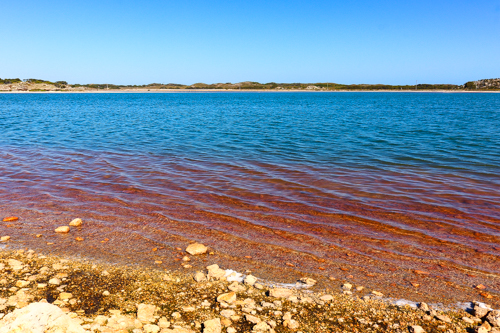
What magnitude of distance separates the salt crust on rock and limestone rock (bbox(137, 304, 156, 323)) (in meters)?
0.68

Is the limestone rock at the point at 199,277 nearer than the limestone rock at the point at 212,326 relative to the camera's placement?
No

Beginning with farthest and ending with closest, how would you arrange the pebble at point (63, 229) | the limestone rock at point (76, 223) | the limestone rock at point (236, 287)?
the limestone rock at point (76, 223) → the pebble at point (63, 229) → the limestone rock at point (236, 287)

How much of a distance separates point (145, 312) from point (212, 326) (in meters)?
0.93

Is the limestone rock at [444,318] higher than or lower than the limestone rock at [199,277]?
lower

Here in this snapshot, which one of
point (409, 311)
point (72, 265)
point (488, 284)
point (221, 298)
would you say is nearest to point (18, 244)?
point (72, 265)

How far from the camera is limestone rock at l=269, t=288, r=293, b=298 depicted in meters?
4.96

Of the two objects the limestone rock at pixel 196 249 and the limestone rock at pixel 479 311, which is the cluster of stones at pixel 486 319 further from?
the limestone rock at pixel 196 249

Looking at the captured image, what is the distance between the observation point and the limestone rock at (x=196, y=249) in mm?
6477

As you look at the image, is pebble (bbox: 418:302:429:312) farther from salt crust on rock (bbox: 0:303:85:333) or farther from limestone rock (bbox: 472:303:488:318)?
salt crust on rock (bbox: 0:303:85:333)

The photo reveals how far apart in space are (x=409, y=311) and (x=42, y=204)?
360 inches

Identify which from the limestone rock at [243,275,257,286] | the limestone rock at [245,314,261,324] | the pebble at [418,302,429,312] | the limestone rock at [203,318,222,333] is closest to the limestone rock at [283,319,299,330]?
the limestone rock at [245,314,261,324]

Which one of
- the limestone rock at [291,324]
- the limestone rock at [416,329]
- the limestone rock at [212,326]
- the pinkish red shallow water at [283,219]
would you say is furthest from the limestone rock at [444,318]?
the limestone rock at [212,326]

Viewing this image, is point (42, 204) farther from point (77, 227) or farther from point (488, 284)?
point (488, 284)

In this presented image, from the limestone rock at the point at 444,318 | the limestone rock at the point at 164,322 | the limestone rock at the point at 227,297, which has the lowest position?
the limestone rock at the point at 444,318
